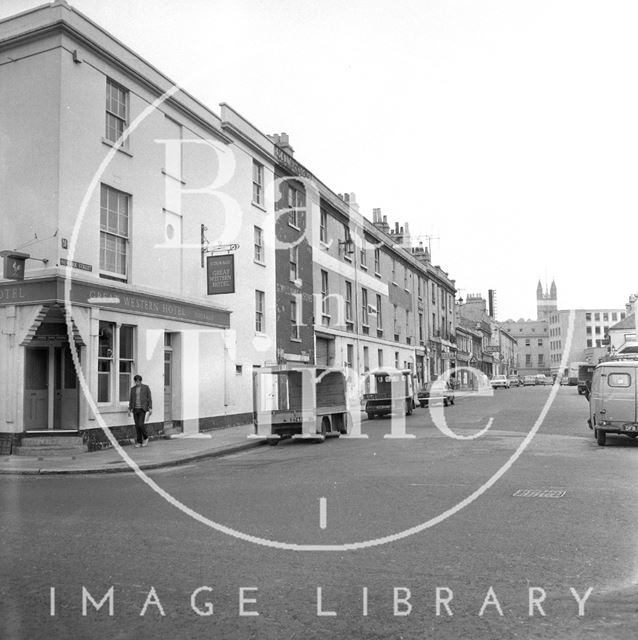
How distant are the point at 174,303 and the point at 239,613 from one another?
16.2 m

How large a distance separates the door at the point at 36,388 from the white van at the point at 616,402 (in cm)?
1364

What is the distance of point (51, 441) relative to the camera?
16328 millimetres

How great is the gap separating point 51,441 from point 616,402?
13.6 metres

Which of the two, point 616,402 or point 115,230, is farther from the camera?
point 115,230

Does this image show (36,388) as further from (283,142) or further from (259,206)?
(283,142)

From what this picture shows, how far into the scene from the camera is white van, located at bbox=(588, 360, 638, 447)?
1653cm

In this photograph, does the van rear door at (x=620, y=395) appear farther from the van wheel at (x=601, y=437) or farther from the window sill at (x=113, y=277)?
the window sill at (x=113, y=277)

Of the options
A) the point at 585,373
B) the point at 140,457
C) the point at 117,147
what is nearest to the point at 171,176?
the point at 117,147

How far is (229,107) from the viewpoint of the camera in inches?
967

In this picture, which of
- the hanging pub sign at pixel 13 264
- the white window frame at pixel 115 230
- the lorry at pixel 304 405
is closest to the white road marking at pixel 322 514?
the lorry at pixel 304 405

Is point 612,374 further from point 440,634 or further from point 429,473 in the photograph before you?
point 440,634

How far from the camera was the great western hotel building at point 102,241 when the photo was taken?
16.5 meters

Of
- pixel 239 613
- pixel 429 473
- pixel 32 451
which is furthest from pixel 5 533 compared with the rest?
pixel 32 451

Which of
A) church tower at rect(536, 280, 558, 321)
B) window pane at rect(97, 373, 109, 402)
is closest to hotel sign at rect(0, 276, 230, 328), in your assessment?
window pane at rect(97, 373, 109, 402)
